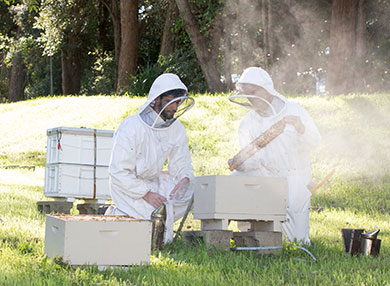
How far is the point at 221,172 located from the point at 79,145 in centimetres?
444

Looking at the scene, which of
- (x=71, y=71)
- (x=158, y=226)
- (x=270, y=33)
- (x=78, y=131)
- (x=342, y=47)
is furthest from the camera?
(x=71, y=71)

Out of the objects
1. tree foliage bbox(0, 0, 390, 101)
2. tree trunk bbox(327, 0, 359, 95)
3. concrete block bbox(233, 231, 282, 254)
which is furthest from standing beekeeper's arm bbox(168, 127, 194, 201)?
tree foliage bbox(0, 0, 390, 101)

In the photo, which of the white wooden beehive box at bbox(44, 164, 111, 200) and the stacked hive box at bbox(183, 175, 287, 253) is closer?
the stacked hive box at bbox(183, 175, 287, 253)

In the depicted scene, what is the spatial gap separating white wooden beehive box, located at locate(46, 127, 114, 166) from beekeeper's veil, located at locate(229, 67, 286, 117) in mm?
2017

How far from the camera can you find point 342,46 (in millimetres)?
14984

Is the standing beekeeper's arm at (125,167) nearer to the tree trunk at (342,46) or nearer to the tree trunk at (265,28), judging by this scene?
the tree trunk at (342,46)

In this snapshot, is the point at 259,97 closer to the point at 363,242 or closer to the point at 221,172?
the point at 363,242

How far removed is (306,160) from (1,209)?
3.80 m

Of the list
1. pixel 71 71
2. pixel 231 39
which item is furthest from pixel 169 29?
pixel 71 71

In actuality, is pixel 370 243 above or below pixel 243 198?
below

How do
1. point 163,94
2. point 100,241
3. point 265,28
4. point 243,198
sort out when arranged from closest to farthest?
1. point 100,241
2. point 243,198
3. point 163,94
4. point 265,28

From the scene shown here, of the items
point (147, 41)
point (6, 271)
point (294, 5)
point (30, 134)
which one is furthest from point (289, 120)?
point (147, 41)

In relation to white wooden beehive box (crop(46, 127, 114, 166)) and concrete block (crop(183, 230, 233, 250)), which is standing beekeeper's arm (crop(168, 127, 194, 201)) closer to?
concrete block (crop(183, 230, 233, 250))

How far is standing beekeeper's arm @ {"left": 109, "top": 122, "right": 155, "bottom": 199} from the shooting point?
5.45 meters
